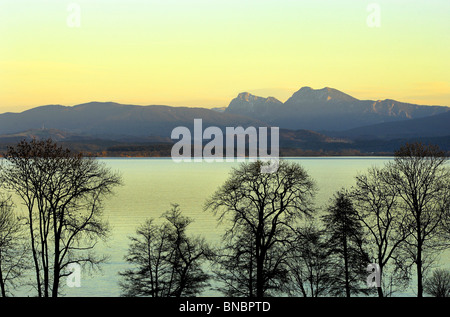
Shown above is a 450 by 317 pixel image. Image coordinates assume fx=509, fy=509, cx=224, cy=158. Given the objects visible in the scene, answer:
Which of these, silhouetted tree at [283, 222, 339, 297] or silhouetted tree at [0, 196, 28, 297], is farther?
silhouetted tree at [0, 196, 28, 297]

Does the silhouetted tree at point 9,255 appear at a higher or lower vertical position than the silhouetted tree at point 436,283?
higher

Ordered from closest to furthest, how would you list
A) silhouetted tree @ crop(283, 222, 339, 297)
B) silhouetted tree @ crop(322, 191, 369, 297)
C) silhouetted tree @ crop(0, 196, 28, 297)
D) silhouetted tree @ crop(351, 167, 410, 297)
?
silhouetted tree @ crop(351, 167, 410, 297)
silhouetted tree @ crop(283, 222, 339, 297)
silhouetted tree @ crop(0, 196, 28, 297)
silhouetted tree @ crop(322, 191, 369, 297)

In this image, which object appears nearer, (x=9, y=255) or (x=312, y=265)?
(x=312, y=265)

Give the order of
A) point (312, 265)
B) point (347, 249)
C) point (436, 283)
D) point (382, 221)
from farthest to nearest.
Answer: point (436, 283) → point (312, 265) → point (347, 249) → point (382, 221)

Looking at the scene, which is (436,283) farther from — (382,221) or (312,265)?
(312,265)

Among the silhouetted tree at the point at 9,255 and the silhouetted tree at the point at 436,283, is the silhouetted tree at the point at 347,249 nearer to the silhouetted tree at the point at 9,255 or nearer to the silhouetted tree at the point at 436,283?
the silhouetted tree at the point at 436,283

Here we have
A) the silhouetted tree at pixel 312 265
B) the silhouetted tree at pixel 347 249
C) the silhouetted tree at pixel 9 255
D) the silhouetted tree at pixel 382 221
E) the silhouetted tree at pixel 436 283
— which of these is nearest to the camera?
the silhouetted tree at pixel 382 221

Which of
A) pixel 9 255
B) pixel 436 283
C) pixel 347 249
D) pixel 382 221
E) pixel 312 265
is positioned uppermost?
pixel 382 221

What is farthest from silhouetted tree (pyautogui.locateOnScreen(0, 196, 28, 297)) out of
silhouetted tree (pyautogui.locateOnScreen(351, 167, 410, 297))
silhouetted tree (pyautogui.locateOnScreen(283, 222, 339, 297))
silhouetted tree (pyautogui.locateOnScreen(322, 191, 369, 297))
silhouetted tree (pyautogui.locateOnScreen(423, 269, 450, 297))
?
silhouetted tree (pyautogui.locateOnScreen(423, 269, 450, 297))

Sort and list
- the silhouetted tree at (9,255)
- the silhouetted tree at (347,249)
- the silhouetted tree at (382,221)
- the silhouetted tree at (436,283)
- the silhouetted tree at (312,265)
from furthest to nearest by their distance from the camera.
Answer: the silhouetted tree at (436,283)
the silhouetted tree at (347,249)
the silhouetted tree at (9,255)
the silhouetted tree at (312,265)
the silhouetted tree at (382,221)

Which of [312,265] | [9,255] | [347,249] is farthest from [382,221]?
[9,255]

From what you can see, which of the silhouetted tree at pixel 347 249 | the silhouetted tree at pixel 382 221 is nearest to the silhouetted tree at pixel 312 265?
the silhouetted tree at pixel 347 249

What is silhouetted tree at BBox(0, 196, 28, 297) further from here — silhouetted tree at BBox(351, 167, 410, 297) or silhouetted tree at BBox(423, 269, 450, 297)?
silhouetted tree at BBox(423, 269, 450, 297)

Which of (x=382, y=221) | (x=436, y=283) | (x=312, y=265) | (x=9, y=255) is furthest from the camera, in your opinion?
(x=436, y=283)
